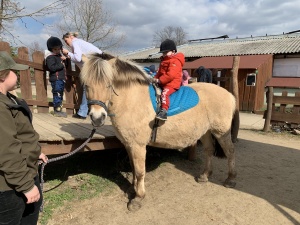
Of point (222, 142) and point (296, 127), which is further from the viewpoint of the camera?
point (296, 127)

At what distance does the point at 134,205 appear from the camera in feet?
11.5

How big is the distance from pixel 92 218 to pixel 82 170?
170 cm

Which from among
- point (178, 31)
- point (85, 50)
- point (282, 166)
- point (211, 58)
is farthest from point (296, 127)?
point (178, 31)

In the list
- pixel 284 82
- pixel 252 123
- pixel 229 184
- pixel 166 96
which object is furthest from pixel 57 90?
pixel 284 82

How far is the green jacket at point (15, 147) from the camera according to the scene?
1.54m

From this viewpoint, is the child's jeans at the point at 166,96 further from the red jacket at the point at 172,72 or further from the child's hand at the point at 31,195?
the child's hand at the point at 31,195

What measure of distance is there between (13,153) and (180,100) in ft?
8.22

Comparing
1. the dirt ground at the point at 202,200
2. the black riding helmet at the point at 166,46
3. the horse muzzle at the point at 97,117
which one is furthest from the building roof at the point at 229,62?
the horse muzzle at the point at 97,117

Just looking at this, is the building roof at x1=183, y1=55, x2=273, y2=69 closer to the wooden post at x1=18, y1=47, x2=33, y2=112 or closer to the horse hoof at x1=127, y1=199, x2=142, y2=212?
the wooden post at x1=18, y1=47, x2=33, y2=112

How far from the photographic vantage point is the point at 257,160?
554 centimetres

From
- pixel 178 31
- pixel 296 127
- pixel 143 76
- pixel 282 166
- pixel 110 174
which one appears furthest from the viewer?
pixel 178 31

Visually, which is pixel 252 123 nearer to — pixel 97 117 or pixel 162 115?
pixel 162 115

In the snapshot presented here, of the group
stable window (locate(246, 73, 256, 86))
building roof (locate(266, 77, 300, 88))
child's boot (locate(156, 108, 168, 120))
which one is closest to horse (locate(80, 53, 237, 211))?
child's boot (locate(156, 108, 168, 120))

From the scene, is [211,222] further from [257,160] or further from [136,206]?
[257,160]
